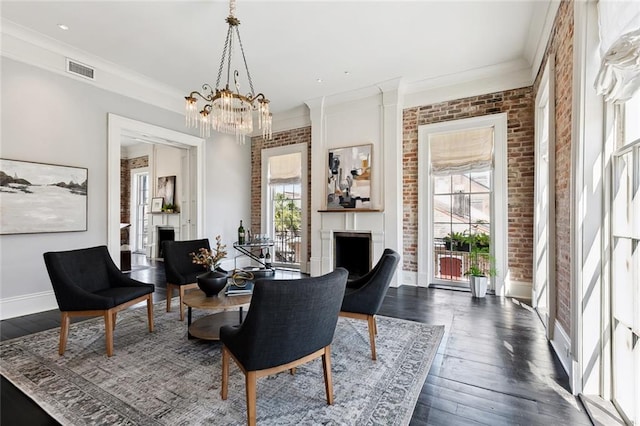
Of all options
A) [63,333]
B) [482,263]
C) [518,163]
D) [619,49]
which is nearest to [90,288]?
[63,333]

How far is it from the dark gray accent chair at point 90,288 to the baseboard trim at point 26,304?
59.1 inches

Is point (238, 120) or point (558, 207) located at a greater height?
point (238, 120)

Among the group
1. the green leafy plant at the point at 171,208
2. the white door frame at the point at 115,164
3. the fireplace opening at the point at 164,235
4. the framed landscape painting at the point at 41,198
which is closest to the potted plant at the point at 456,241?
the white door frame at the point at 115,164

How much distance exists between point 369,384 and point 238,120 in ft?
9.63

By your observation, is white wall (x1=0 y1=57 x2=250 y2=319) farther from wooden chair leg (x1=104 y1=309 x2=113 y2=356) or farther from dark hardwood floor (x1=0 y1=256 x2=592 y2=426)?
wooden chair leg (x1=104 y1=309 x2=113 y2=356)

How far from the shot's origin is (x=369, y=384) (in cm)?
219

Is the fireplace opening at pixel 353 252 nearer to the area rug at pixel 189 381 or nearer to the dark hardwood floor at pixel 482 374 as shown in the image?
the dark hardwood floor at pixel 482 374

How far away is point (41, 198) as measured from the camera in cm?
386

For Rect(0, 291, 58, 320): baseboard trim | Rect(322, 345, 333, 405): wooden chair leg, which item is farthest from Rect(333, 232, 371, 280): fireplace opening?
Rect(0, 291, 58, 320): baseboard trim

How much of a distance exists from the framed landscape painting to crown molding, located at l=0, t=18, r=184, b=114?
4.36ft

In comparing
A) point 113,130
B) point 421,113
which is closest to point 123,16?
point 113,130

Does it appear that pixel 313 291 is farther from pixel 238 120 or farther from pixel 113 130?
pixel 113 130

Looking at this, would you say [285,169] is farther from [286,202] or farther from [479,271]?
[479,271]

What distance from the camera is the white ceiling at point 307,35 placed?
3.22 meters
